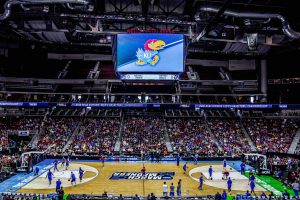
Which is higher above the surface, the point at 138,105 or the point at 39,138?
the point at 138,105

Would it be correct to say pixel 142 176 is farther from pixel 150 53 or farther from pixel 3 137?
pixel 3 137

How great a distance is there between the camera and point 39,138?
4666cm

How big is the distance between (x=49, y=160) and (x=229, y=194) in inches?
948

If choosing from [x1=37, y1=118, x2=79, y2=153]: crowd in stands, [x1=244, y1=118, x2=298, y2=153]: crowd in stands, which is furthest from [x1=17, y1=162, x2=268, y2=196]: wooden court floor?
[x1=244, y1=118, x2=298, y2=153]: crowd in stands

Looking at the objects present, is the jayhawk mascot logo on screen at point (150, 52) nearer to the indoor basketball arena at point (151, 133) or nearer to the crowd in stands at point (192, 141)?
the indoor basketball arena at point (151, 133)

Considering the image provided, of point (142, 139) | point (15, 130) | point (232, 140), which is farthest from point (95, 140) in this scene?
point (232, 140)

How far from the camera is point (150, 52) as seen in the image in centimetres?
2730

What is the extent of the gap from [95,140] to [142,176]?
52.6 ft

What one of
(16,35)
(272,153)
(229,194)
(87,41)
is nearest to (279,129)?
(272,153)

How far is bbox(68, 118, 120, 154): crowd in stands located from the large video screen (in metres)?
18.2

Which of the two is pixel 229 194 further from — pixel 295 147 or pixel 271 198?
pixel 295 147

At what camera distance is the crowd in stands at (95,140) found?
42.7 m

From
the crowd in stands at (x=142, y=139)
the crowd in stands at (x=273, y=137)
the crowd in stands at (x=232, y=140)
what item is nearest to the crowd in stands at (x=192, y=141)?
the crowd in stands at (x=232, y=140)

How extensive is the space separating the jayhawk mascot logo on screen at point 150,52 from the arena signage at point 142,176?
11171mm
